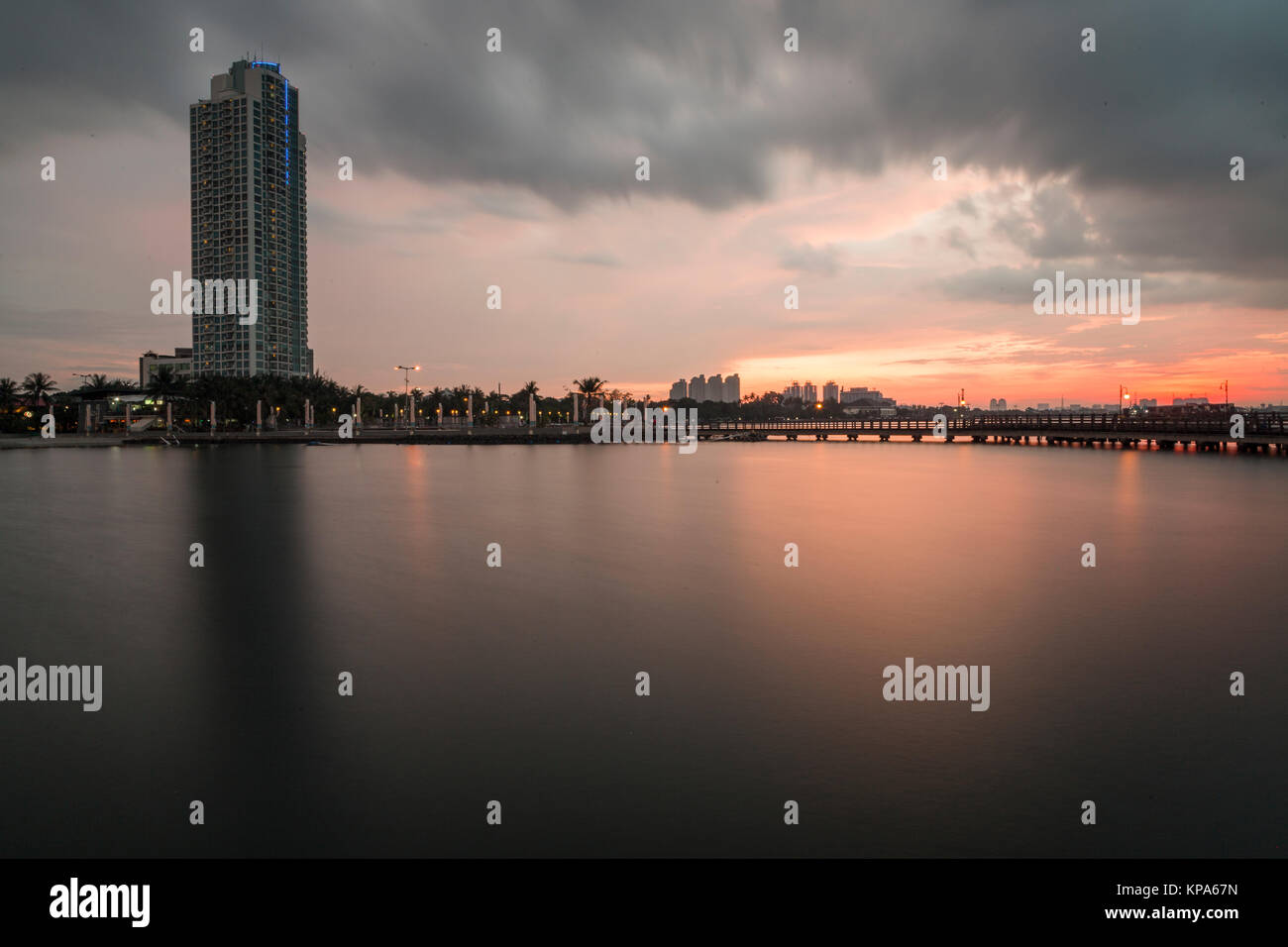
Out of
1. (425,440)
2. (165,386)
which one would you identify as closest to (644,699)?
(425,440)

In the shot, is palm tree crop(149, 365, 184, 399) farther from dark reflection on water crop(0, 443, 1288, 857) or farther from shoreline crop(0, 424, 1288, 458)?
dark reflection on water crop(0, 443, 1288, 857)

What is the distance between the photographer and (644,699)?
8430 mm

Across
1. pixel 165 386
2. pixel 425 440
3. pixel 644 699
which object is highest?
pixel 165 386

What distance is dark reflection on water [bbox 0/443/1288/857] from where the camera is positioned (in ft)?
19.4

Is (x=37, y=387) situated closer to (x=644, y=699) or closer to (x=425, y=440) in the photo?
(x=425, y=440)

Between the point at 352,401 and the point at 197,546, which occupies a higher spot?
the point at 352,401

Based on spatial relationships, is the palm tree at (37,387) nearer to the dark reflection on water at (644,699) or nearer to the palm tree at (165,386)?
the palm tree at (165,386)

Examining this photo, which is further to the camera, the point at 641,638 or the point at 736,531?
the point at 736,531
